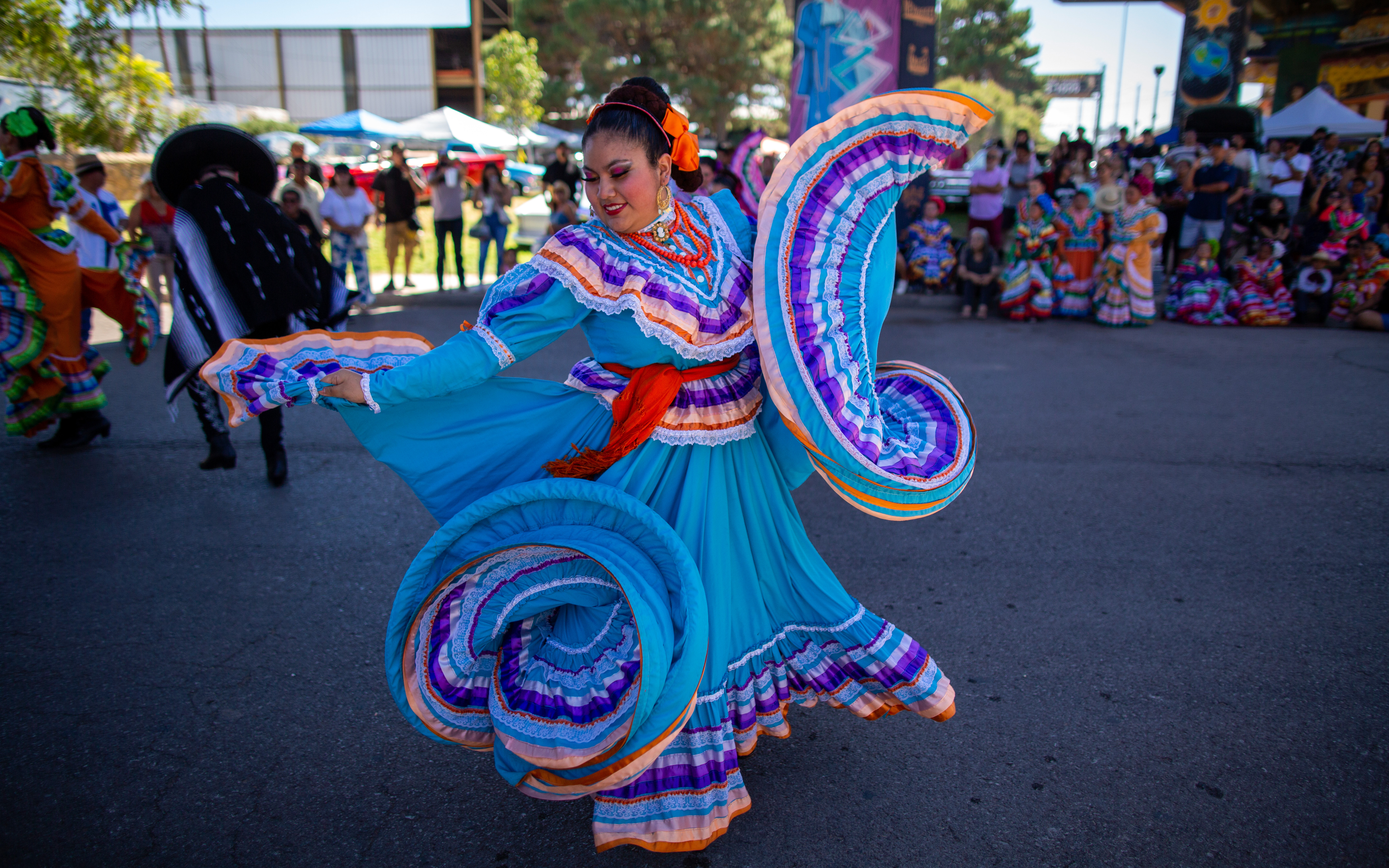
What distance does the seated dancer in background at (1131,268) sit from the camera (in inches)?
372

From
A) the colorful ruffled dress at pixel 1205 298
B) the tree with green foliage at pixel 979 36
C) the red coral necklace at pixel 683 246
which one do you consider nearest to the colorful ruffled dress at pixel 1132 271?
the colorful ruffled dress at pixel 1205 298

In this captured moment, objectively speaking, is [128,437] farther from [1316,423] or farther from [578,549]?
[1316,423]

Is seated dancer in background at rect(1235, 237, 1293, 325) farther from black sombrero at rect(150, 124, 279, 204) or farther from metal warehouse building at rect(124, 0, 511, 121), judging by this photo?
metal warehouse building at rect(124, 0, 511, 121)

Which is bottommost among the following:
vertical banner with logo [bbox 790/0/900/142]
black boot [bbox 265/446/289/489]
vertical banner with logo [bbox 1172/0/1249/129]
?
black boot [bbox 265/446/289/489]

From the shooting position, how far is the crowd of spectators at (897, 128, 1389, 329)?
9.46m

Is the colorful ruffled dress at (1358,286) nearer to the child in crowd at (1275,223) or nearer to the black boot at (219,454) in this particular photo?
the child in crowd at (1275,223)

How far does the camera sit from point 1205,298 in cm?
966

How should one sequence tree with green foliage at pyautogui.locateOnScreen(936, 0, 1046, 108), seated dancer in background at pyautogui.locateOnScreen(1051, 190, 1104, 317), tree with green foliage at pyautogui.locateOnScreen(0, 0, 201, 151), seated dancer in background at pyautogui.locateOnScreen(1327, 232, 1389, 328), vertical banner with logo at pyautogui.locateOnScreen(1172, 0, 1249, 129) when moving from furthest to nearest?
tree with green foliage at pyautogui.locateOnScreen(936, 0, 1046, 108) → vertical banner with logo at pyautogui.locateOnScreen(1172, 0, 1249, 129) → tree with green foliage at pyautogui.locateOnScreen(0, 0, 201, 151) → seated dancer in background at pyautogui.locateOnScreen(1051, 190, 1104, 317) → seated dancer in background at pyautogui.locateOnScreen(1327, 232, 1389, 328)

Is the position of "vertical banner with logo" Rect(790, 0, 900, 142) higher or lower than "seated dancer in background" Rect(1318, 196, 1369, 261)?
higher

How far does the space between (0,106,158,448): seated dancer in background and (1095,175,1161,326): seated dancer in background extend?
9.44 meters

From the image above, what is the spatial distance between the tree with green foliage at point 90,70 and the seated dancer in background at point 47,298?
10.1 m

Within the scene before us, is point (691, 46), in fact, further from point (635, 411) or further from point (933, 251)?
point (635, 411)

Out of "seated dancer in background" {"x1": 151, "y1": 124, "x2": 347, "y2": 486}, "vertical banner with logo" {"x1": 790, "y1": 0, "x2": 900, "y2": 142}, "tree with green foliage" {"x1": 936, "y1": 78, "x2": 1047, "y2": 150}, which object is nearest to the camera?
"seated dancer in background" {"x1": 151, "y1": 124, "x2": 347, "y2": 486}

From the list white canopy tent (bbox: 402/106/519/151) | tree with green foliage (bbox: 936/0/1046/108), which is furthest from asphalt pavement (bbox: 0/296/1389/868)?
tree with green foliage (bbox: 936/0/1046/108)
